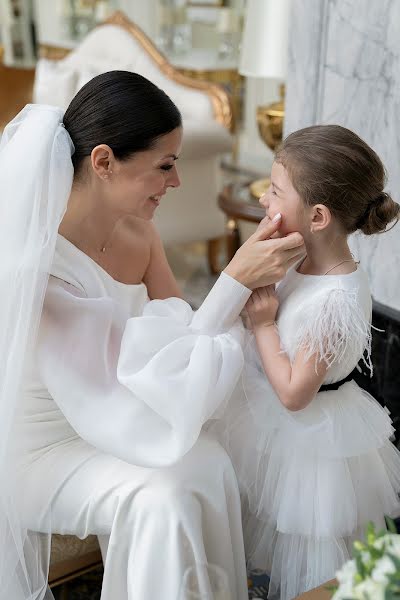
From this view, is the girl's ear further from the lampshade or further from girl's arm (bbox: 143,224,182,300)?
the lampshade

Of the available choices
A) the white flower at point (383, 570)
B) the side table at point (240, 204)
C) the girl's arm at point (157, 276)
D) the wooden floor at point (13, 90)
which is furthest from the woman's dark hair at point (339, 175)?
the wooden floor at point (13, 90)

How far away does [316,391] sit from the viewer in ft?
4.46

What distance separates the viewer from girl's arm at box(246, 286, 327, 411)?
1.33 meters

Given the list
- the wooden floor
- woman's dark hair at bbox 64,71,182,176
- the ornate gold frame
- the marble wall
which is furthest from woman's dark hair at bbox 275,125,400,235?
the wooden floor

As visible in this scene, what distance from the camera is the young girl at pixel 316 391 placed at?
134cm

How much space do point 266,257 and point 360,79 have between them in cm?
93

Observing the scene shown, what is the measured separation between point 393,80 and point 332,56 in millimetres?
267

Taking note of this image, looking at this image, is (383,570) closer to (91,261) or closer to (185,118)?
(91,261)

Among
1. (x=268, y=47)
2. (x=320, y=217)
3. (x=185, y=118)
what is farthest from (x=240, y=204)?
(x=320, y=217)

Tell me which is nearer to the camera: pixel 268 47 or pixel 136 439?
pixel 136 439

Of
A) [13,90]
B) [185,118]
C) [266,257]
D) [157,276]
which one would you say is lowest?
[13,90]

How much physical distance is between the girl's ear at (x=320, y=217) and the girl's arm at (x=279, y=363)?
0.55ft

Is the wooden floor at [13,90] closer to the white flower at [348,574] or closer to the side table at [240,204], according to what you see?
the side table at [240,204]

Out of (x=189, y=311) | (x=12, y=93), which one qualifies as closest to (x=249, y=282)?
(x=189, y=311)
